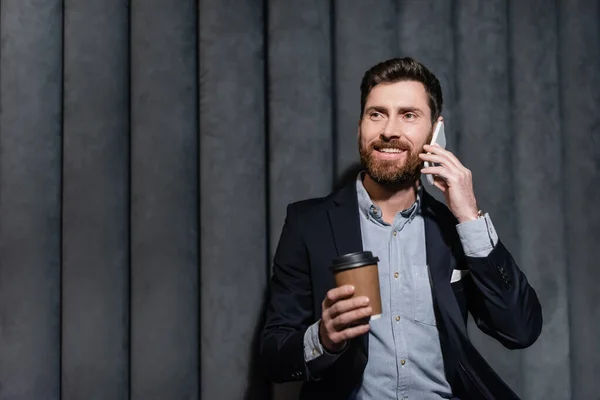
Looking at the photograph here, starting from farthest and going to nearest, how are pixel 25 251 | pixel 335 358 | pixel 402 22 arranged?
pixel 402 22, pixel 25 251, pixel 335 358

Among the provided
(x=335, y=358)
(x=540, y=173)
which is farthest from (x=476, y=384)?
(x=540, y=173)

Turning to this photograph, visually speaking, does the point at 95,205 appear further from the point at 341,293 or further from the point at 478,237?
the point at 478,237

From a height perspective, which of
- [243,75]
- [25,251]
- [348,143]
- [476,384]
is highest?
[243,75]

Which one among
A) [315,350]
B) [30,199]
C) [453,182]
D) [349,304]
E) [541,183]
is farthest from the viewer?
[541,183]

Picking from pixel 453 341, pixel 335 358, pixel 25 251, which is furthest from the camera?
pixel 25 251

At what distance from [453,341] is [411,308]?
0.32 ft

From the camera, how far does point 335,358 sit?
3.46 ft

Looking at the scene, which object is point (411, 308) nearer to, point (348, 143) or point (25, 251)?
point (348, 143)

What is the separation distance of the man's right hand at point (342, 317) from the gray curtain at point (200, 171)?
0.45 meters

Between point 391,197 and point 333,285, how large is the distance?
0.22 metres

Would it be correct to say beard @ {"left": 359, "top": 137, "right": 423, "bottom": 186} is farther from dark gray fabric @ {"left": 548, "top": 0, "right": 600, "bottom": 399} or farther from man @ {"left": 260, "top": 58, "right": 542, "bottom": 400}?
dark gray fabric @ {"left": 548, "top": 0, "right": 600, "bottom": 399}

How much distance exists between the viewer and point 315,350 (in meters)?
1.08

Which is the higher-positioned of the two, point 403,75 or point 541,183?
point 403,75

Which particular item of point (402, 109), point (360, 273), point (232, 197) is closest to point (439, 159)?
point (402, 109)
